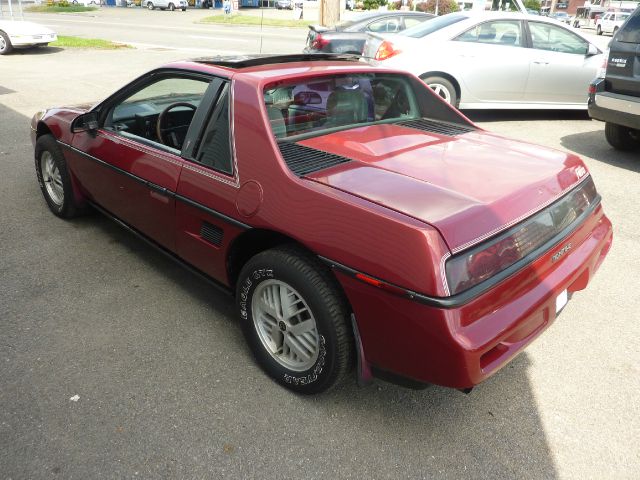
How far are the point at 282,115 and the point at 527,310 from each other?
5.19 ft

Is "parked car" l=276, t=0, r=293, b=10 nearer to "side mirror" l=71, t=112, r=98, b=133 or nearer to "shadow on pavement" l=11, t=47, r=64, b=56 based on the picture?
"shadow on pavement" l=11, t=47, r=64, b=56

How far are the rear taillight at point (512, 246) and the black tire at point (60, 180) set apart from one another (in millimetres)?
3410

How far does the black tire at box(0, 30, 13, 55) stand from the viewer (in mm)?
15070

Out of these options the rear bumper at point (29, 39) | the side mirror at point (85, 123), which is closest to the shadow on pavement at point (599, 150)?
the side mirror at point (85, 123)

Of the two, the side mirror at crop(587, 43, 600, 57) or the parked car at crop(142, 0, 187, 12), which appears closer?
the side mirror at crop(587, 43, 600, 57)

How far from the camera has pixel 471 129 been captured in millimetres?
3564

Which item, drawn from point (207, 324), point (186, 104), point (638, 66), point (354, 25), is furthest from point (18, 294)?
point (354, 25)

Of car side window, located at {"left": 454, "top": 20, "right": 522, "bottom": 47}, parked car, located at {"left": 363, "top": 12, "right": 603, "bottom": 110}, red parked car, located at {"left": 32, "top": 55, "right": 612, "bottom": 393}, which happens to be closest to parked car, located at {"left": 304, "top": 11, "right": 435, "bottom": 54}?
parked car, located at {"left": 363, "top": 12, "right": 603, "bottom": 110}

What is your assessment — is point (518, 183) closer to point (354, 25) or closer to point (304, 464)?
point (304, 464)

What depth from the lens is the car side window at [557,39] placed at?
26.9 ft

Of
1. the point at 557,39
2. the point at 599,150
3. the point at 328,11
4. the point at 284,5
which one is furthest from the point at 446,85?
the point at 284,5

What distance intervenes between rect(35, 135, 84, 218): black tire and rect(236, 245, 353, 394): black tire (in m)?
2.34

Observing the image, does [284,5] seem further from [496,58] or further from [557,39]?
[496,58]

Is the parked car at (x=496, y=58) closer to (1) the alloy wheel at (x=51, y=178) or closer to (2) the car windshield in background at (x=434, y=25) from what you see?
(2) the car windshield in background at (x=434, y=25)
